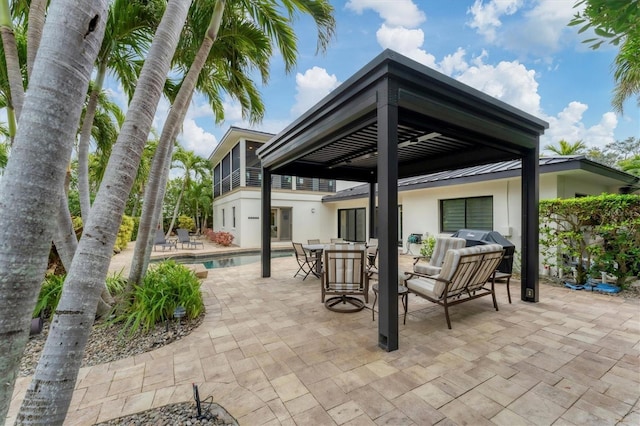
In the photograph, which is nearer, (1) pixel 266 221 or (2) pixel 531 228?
(2) pixel 531 228

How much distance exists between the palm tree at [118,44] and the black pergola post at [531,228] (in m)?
6.90

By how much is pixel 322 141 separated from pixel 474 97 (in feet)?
7.45

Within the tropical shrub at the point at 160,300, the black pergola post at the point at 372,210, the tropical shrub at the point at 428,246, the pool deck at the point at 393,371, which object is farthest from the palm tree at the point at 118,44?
the tropical shrub at the point at 428,246

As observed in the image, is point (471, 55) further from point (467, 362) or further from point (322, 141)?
point (467, 362)

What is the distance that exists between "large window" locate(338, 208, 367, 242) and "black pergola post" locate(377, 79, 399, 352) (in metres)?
11.3

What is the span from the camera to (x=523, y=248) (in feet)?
16.3

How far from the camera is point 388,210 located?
311cm

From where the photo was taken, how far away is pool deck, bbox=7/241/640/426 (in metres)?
2.17

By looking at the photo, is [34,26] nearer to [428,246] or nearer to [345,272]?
[345,272]

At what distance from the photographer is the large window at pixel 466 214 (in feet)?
28.1

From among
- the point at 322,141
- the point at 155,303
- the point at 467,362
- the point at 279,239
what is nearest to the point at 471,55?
the point at 322,141

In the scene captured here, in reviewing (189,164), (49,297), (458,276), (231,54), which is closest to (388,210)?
(458,276)

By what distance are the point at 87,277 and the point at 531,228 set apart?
608 centimetres

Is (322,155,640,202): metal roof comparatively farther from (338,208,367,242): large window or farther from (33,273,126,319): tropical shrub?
(33,273,126,319): tropical shrub
